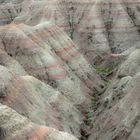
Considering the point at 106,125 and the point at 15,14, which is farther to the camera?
the point at 15,14

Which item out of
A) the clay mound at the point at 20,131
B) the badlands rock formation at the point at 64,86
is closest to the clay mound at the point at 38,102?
the badlands rock formation at the point at 64,86

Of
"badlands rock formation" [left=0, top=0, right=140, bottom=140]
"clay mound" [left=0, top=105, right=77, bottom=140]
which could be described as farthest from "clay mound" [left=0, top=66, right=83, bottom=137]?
"clay mound" [left=0, top=105, right=77, bottom=140]

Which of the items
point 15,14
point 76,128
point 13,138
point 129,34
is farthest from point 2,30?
point 15,14

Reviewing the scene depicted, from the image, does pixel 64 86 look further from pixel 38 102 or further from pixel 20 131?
pixel 20 131

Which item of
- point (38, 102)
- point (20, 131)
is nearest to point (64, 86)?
point (38, 102)

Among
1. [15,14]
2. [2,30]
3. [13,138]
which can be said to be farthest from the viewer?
[15,14]

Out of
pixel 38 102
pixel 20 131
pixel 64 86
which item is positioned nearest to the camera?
pixel 20 131

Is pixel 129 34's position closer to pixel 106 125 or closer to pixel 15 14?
pixel 15 14

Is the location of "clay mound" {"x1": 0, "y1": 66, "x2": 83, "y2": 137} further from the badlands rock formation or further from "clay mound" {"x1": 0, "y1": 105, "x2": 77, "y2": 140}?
"clay mound" {"x1": 0, "y1": 105, "x2": 77, "y2": 140}
